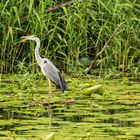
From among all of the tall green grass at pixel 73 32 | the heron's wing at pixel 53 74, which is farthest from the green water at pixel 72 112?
the tall green grass at pixel 73 32

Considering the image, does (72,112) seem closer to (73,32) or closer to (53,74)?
(53,74)

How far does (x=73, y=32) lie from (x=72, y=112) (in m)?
3.24

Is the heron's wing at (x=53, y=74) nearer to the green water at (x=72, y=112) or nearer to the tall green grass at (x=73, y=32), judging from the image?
the green water at (x=72, y=112)

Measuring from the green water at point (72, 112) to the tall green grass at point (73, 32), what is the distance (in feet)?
3.01

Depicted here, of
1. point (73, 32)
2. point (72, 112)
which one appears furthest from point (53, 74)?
point (73, 32)

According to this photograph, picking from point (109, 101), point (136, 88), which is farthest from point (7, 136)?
point (136, 88)

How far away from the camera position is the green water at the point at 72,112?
19.2 feet

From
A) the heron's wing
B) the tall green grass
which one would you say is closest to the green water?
the heron's wing

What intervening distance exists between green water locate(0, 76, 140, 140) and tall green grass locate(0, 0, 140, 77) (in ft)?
3.01

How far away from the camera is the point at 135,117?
6.64m

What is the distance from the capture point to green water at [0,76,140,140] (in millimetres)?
5863

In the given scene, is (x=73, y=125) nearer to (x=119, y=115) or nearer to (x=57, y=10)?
(x=119, y=115)

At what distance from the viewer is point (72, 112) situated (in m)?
6.99

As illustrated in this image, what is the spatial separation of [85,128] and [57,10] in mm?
4636
